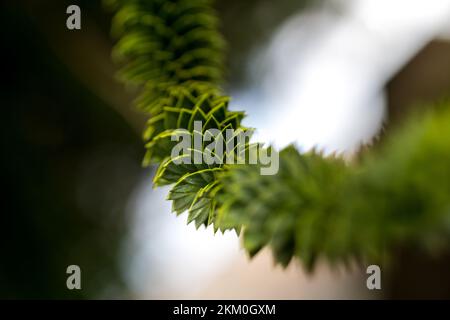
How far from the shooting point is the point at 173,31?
0.27 metres

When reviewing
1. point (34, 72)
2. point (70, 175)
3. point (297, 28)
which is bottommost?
point (70, 175)

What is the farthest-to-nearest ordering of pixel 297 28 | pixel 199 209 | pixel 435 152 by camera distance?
1. pixel 297 28
2. pixel 199 209
3. pixel 435 152

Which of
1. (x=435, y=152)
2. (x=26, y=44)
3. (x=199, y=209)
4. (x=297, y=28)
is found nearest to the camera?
(x=435, y=152)

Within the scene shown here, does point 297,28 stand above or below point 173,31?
above

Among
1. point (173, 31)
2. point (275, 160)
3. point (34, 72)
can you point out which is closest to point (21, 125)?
point (34, 72)

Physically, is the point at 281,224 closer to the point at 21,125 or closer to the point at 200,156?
the point at 200,156

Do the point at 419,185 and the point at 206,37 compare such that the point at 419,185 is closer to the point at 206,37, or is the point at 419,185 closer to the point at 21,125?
the point at 206,37

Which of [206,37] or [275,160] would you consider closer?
[275,160]

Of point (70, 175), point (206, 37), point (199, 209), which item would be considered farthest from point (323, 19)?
point (199, 209)

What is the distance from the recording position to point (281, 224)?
0.40 ft

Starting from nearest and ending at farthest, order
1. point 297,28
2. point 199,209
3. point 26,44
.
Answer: point 199,209 → point 26,44 → point 297,28

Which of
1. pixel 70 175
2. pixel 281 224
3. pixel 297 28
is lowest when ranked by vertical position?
pixel 281 224

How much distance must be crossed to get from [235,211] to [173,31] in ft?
0.55

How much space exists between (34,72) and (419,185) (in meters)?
0.53
